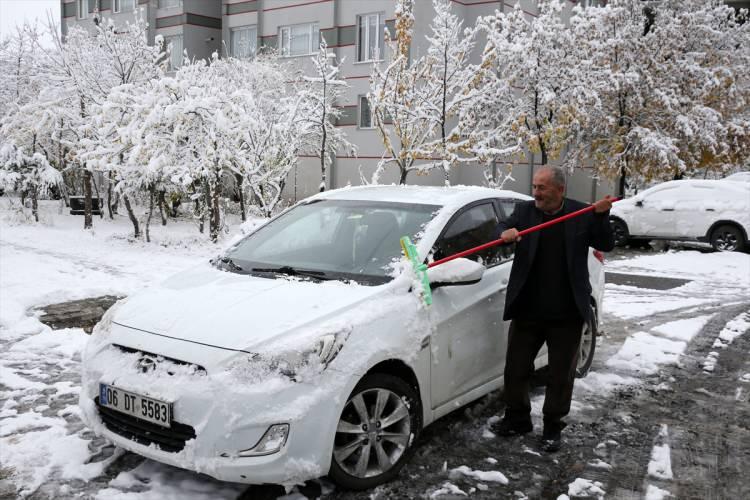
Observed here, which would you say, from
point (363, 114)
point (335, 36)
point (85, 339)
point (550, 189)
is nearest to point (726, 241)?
point (550, 189)

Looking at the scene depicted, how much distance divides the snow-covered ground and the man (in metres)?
0.62

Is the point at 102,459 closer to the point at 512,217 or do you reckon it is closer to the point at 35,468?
the point at 35,468

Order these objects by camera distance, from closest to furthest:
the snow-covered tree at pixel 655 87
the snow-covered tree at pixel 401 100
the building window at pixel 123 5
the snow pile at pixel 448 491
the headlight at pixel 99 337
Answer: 1. the snow pile at pixel 448 491
2. the headlight at pixel 99 337
3. the snow-covered tree at pixel 401 100
4. the snow-covered tree at pixel 655 87
5. the building window at pixel 123 5

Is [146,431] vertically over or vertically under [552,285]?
under

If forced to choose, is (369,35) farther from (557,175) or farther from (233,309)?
(233,309)

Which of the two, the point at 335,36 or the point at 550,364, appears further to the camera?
the point at 335,36

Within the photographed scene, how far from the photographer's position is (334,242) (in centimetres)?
436

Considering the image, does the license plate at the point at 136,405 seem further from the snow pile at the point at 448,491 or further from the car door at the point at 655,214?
the car door at the point at 655,214

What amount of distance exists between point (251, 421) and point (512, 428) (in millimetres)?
1979

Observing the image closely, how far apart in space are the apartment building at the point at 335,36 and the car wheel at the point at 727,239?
7887 mm

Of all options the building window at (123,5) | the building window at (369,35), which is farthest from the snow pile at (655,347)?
the building window at (123,5)

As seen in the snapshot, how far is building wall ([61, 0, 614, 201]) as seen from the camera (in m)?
23.2

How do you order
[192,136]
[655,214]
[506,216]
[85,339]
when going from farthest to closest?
[655,214] → [192,136] → [85,339] → [506,216]

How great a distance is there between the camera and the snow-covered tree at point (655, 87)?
18.5 m
